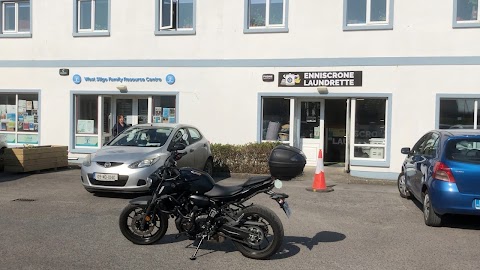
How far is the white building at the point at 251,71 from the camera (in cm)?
1309

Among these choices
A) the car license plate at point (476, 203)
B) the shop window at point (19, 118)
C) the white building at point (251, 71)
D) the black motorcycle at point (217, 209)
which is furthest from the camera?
the shop window at point (19, 118)

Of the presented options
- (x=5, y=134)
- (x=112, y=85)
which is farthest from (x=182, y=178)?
(x=5, y=134)

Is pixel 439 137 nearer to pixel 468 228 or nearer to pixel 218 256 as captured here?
pixel 468 228

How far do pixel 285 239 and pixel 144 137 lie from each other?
5.07m

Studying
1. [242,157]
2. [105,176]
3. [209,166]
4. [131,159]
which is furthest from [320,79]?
[105,176]

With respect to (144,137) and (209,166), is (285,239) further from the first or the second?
(209,166)

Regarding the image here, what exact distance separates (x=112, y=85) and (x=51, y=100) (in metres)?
2.22

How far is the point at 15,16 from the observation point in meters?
16.1

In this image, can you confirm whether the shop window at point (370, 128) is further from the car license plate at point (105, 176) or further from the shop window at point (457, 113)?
the car license plate at point (105, 176)

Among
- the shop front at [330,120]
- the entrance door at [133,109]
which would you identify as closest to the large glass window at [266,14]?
the shop front at [330,120]

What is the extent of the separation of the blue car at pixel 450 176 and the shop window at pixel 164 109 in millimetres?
8677

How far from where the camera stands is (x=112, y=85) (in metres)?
15.3

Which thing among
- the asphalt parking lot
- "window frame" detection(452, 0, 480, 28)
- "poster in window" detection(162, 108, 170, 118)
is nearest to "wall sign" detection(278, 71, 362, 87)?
"window frame" detection(452, 0, 480, 28)

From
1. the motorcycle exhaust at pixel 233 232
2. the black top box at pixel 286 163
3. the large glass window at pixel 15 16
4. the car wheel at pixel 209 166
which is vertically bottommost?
the motorcycle exhaust at pixel 233 232
